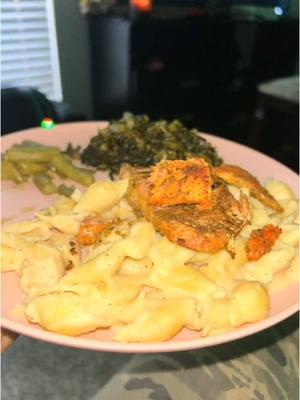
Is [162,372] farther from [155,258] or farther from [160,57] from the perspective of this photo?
[160,57]

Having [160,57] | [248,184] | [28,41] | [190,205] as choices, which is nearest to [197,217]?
[190,205]

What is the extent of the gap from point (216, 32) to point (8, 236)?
2.65 m

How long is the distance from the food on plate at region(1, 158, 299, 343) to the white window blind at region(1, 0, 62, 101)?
7.76 feet

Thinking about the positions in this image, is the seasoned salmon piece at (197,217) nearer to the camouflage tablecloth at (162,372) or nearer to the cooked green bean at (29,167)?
the camouflage tablecloth at (162,372)

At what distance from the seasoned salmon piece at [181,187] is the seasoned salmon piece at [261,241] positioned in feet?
0.44

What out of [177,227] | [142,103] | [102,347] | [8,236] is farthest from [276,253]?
[142,103]

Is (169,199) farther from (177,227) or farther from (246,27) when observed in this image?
(246,27)

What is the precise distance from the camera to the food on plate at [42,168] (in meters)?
1.56

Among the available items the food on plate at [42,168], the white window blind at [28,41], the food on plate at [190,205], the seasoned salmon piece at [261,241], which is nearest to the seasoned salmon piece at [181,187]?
the food on plate at [190,205]

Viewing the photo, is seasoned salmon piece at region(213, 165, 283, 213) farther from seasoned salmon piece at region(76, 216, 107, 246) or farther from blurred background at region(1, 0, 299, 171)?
blurred background at region(1, 0, 299, 171)

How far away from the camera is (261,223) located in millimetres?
1198

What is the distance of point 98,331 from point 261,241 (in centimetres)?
44

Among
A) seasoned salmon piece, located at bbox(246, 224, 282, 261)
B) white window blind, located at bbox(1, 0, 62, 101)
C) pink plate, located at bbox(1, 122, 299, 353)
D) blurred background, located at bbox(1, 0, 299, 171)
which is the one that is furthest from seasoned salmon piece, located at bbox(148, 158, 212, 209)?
white window blind, located at bbox(1, 0, 62, 101)

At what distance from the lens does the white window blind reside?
132 inches
